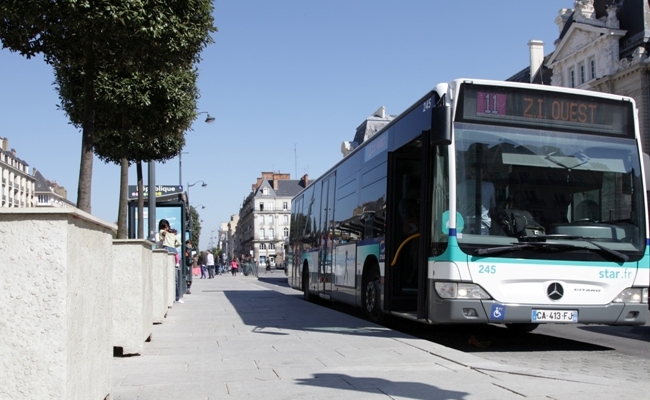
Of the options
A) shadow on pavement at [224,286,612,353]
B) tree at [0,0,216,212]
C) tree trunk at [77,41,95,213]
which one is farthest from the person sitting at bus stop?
tree trunk at [77,41,95,213]

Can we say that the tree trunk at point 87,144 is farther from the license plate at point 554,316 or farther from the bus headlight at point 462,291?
the license plate at point 554,316

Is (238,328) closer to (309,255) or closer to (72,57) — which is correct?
(72,57)

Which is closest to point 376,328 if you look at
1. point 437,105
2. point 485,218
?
point 485,218

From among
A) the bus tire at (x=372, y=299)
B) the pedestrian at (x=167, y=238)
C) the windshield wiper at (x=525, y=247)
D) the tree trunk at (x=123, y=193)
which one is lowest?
the bus tire at (x=372, y=299)

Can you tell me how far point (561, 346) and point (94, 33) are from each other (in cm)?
747

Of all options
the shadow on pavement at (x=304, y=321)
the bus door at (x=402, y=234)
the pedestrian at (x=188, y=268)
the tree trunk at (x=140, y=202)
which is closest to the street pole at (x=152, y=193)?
the tree trunk at (x=140, y=202)

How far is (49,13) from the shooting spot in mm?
8477

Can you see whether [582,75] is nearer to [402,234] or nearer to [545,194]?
[402,234]

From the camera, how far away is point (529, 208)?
8.80 m

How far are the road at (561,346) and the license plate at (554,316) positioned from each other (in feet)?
1.47

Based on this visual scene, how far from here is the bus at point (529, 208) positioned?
854cm

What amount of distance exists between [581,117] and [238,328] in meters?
5.88

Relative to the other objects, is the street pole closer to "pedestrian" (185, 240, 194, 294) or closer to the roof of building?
"pedestrian" (185, 240, 194, 294)

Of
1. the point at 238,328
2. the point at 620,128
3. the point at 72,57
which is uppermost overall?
the point at 72,57
